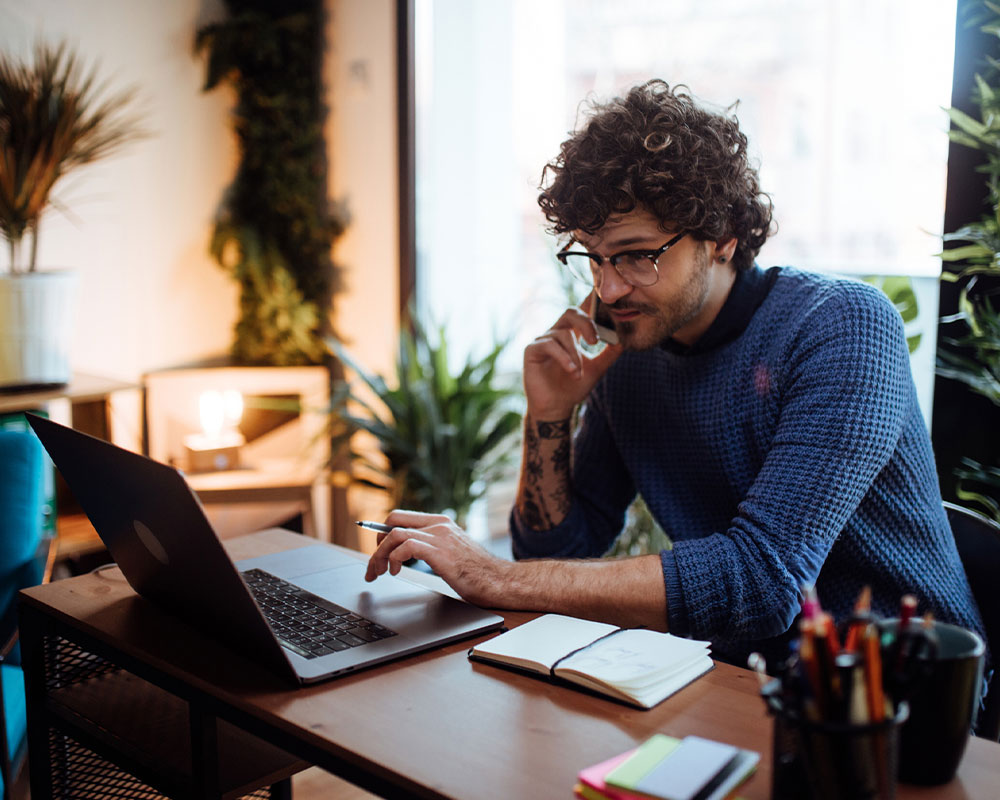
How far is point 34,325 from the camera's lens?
2.64 meters

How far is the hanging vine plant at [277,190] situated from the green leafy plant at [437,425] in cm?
63

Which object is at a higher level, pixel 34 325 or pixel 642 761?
pixel 34 325

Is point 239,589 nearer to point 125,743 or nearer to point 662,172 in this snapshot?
point 125,743

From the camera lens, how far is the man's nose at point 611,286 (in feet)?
5.20

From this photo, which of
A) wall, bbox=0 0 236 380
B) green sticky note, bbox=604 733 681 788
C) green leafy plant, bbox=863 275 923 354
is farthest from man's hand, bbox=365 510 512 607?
wall, bbox=0 0 236 380

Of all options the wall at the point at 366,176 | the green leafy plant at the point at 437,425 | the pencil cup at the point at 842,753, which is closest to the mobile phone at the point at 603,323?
the pencil cup at the point at 842,753

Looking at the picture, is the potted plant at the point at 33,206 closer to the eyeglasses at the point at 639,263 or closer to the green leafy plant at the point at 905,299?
the eyeglasses at the point at 639,263

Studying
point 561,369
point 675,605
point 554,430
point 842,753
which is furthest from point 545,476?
point 842,753

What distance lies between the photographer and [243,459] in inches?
151

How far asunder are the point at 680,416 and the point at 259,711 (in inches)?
36.7

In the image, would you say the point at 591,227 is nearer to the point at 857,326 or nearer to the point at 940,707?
the point at 857,326

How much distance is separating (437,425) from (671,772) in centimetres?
249

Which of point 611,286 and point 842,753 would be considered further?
point 611,286

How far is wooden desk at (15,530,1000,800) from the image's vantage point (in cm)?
88
